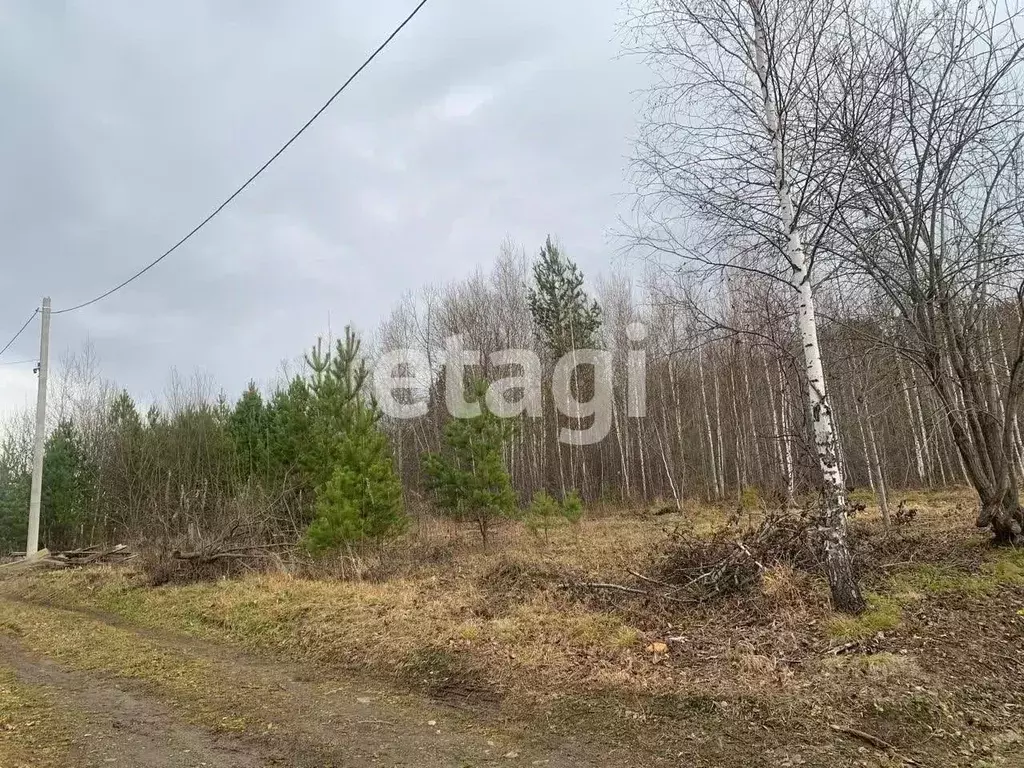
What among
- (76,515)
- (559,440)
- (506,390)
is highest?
(506,390)

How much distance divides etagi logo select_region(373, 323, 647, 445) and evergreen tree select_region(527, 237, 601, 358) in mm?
728

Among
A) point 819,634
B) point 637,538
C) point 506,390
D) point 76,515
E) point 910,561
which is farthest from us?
point 506,390

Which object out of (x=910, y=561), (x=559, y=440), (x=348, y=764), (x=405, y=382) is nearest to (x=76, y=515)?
(x=405, y=382)

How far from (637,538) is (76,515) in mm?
20312

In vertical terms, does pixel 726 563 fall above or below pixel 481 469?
below

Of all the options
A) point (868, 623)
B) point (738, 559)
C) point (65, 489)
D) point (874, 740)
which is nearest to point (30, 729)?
point (874, 740)

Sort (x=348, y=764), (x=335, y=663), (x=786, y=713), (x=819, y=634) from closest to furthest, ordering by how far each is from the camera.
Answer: (x=348, y=764) < (x=786, y=713) < (x=819, y=634) < (x=335, y=663)

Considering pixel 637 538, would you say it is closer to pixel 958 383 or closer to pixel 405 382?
pixel 958 383

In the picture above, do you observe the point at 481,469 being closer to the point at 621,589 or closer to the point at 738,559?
the point at 621,589

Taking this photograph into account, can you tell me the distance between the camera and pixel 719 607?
6387 mm

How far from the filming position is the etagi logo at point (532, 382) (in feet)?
88.3

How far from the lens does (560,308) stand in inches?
1110

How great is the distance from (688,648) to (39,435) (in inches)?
695

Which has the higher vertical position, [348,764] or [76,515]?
[76,515]
